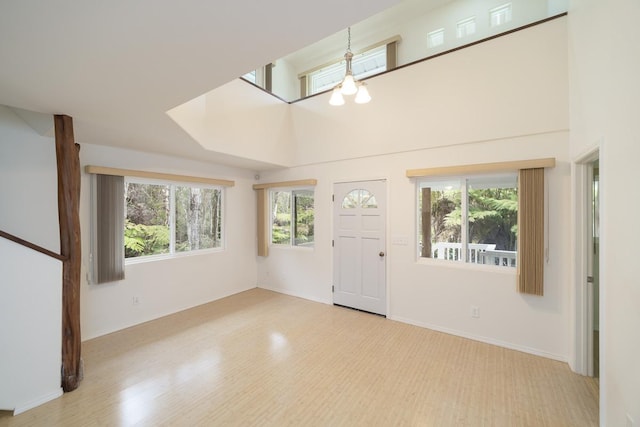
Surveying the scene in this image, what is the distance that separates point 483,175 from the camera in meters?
3.07

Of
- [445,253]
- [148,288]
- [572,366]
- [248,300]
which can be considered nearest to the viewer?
[572,366]

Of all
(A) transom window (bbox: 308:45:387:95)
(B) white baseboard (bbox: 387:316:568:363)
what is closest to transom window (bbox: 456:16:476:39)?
(A) transom window (bbox: 308:45:387:95)

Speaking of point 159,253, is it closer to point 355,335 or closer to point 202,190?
point 202,190

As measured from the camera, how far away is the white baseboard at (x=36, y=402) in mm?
1925

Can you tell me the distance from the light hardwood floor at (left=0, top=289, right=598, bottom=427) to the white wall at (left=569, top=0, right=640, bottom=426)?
2.12 ft

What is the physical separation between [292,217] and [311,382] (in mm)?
2987

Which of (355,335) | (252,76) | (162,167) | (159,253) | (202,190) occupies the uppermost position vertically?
(252,76)

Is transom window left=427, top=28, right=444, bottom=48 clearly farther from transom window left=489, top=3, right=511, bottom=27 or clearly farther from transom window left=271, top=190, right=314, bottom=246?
transom window left=271, top=190, right=314, bottom=246

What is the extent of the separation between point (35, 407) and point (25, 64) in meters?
2.41

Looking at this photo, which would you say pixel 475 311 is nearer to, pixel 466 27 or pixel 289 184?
pixel 289 184

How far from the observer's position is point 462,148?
3102mm

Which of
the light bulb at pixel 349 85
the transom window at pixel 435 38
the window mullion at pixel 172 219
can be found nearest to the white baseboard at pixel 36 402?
the window mullion at pixel 172 219

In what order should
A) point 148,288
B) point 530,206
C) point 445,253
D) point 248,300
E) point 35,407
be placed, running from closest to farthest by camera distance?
point 35,407 → point 530,206 → point 445,253 → point 148,288 → point 248,300

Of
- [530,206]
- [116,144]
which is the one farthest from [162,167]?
[530,206]
